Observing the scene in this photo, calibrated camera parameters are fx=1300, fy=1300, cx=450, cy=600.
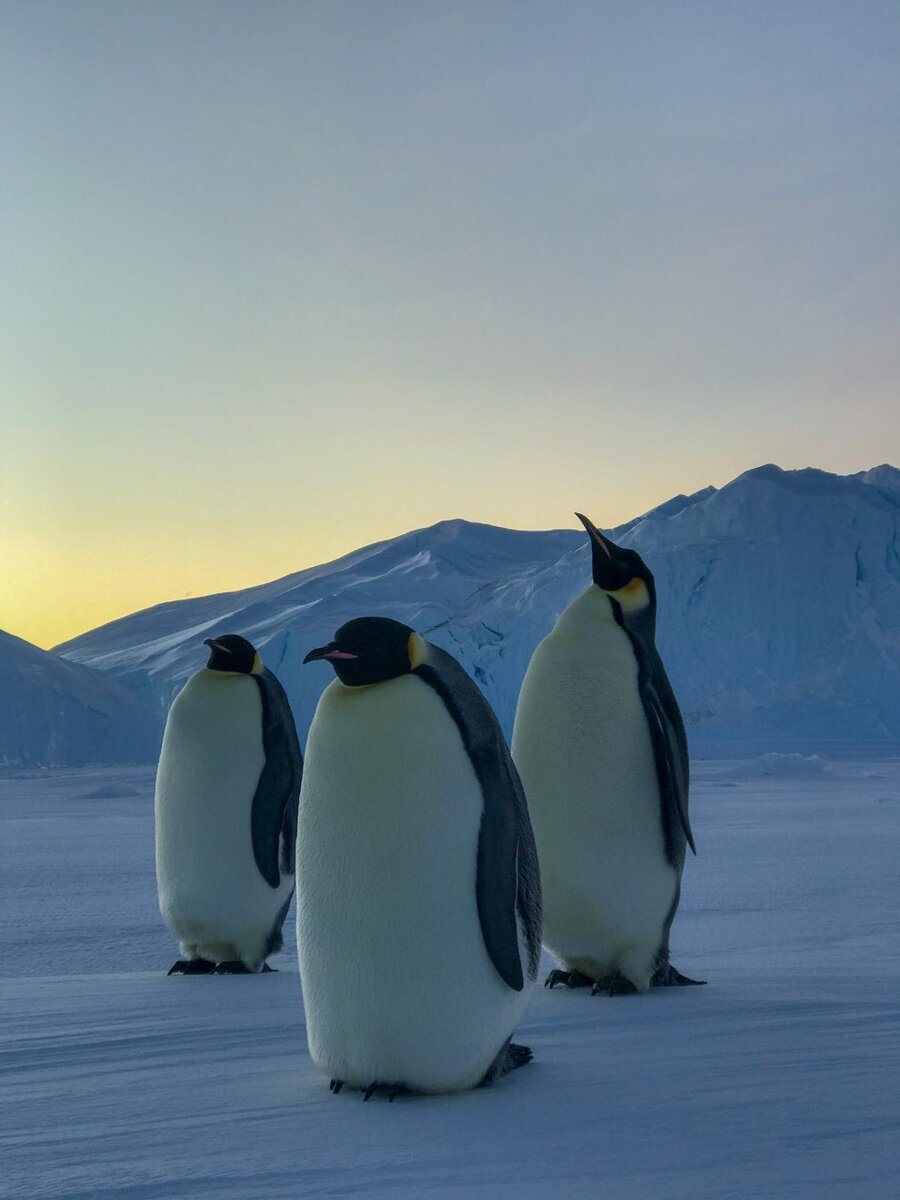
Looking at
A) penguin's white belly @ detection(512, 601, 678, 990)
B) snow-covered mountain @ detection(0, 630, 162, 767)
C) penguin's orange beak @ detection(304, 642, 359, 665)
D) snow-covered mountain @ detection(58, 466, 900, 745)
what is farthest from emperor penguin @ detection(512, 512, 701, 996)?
snow-covered mountain @ detection(0, 630, 162, 767)

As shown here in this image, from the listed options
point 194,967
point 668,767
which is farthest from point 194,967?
point 668,767

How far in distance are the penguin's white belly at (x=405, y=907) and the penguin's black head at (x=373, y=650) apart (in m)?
0.04

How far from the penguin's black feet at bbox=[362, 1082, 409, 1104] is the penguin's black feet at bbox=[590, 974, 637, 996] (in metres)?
1.19

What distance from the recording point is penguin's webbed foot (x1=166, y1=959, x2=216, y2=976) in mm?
4098

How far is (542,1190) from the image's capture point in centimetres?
161

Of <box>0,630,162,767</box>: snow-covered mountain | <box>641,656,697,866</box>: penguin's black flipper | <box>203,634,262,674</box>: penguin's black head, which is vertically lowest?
<box>0,630,162,767</box>: snow-covered mountain

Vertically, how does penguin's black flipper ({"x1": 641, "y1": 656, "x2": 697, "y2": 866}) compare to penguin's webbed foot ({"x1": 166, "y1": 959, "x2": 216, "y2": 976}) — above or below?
above

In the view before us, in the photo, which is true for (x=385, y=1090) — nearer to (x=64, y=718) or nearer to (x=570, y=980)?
(x=570, y=980)

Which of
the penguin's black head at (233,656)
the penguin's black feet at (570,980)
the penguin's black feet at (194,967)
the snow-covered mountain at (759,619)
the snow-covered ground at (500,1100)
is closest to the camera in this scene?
the snow-covered ground at (500,1100)

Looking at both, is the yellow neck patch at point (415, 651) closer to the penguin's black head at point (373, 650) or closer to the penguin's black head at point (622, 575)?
the penguin's black head at point (373, 650)

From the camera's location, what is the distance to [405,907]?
216cm

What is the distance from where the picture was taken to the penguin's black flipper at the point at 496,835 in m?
2.16

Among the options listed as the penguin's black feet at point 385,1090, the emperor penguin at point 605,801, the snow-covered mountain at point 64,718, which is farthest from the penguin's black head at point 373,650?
the snow-covered mountain at point 64,718

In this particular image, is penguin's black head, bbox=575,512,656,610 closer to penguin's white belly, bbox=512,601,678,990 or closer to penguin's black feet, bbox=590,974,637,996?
penguin's white belly, bbox=512,601,678,990
